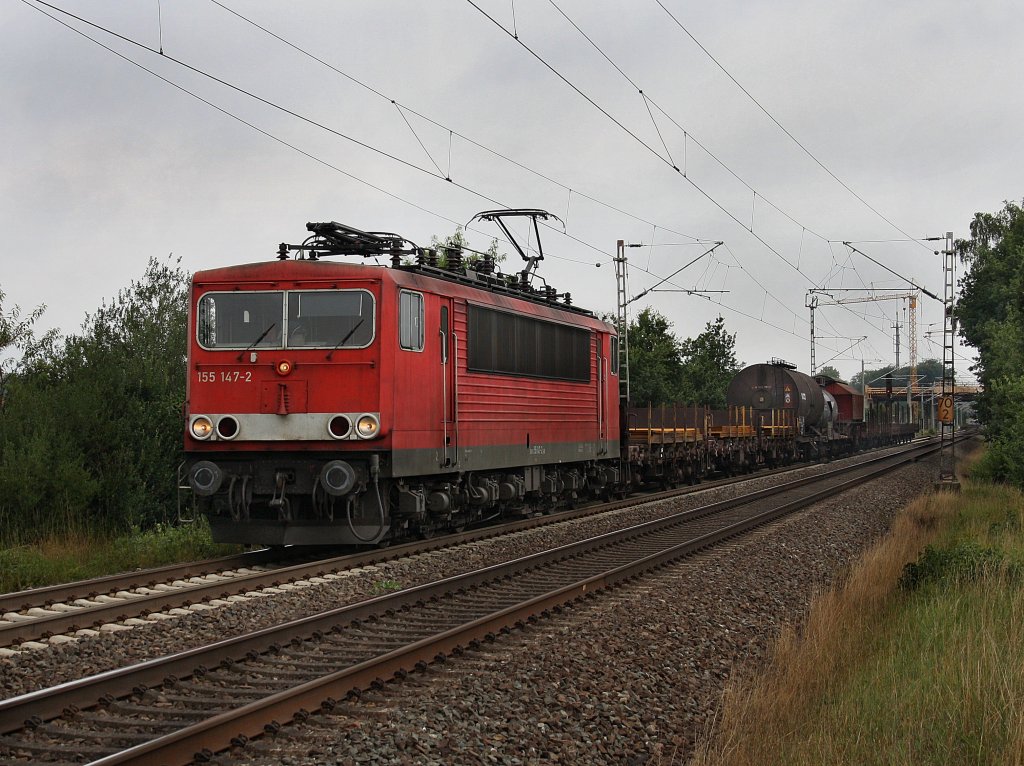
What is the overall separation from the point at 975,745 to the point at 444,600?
17.6 ft

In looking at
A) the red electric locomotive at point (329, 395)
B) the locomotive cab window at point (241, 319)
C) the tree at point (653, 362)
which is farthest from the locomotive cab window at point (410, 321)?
the tree at point (653, 362)

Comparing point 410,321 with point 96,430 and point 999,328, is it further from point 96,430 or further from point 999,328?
point 999,328

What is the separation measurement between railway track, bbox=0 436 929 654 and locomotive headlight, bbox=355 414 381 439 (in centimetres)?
142

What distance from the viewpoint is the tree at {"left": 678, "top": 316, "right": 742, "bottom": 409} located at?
45375 mm

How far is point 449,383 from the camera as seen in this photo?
13805 millimetres

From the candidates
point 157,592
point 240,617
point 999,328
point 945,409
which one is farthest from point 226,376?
point 999,328

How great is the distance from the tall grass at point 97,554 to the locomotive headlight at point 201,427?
147 centimetres

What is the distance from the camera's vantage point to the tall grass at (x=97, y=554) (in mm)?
10820

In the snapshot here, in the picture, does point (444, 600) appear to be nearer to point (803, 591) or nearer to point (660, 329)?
point (803, 591)

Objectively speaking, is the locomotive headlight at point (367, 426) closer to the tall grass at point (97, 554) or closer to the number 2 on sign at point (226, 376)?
the number 2 on sign at point (226, 376)

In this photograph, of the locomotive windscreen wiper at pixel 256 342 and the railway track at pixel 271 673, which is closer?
the railway track at pixel 271 673

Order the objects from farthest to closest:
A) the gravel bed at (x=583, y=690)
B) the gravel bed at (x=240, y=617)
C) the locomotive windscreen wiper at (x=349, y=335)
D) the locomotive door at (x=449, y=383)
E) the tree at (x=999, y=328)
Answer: the tree at (x=999, y=328)
the locomotive door at (x=449, y=383)
the locomotive windscreen wiper at (x=349, y=335)
the gravel bed at (x=240, y=617)
the gravel bed at (x=583, y=690)

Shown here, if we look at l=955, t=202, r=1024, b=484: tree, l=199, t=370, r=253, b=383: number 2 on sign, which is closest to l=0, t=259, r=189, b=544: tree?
l=199, t=370, r=253, b=383: number 2 on sign

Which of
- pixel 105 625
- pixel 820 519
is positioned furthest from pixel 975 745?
pixel 820 519
